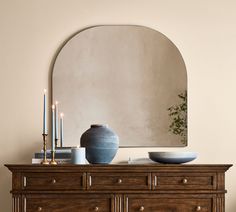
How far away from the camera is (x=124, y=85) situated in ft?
12.8

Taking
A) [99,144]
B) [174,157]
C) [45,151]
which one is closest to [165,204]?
[174,157]

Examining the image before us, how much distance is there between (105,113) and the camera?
12.8 ft

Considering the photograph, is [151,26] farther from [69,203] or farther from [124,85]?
[69,203]

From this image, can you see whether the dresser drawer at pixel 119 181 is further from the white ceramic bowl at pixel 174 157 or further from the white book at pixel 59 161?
the white book at pixel 59 161

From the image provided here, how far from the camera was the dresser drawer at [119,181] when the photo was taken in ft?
11.0

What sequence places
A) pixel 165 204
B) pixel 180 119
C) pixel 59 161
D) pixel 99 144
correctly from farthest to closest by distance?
pixel 180 119, pixel 59 161, pixel 99 144, pixel 165 204

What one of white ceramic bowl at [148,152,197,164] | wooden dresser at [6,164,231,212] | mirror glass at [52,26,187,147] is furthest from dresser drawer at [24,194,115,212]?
mirror glass at [52,26,187,147]

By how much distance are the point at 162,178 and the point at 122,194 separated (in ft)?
0.81

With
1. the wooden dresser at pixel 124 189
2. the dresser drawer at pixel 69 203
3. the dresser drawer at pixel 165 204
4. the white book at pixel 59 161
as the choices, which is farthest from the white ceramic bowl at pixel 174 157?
the white book at pixel 59 161

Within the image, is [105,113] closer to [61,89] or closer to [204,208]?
[61,89]

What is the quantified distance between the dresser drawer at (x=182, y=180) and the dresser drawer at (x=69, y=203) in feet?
0.94

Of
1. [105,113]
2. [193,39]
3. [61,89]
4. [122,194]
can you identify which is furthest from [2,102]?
[193,39]

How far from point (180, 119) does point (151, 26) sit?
0.65 m

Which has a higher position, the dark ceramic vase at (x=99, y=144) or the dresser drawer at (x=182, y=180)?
Result: the dark ceramic vase at (x=99, y=144)
